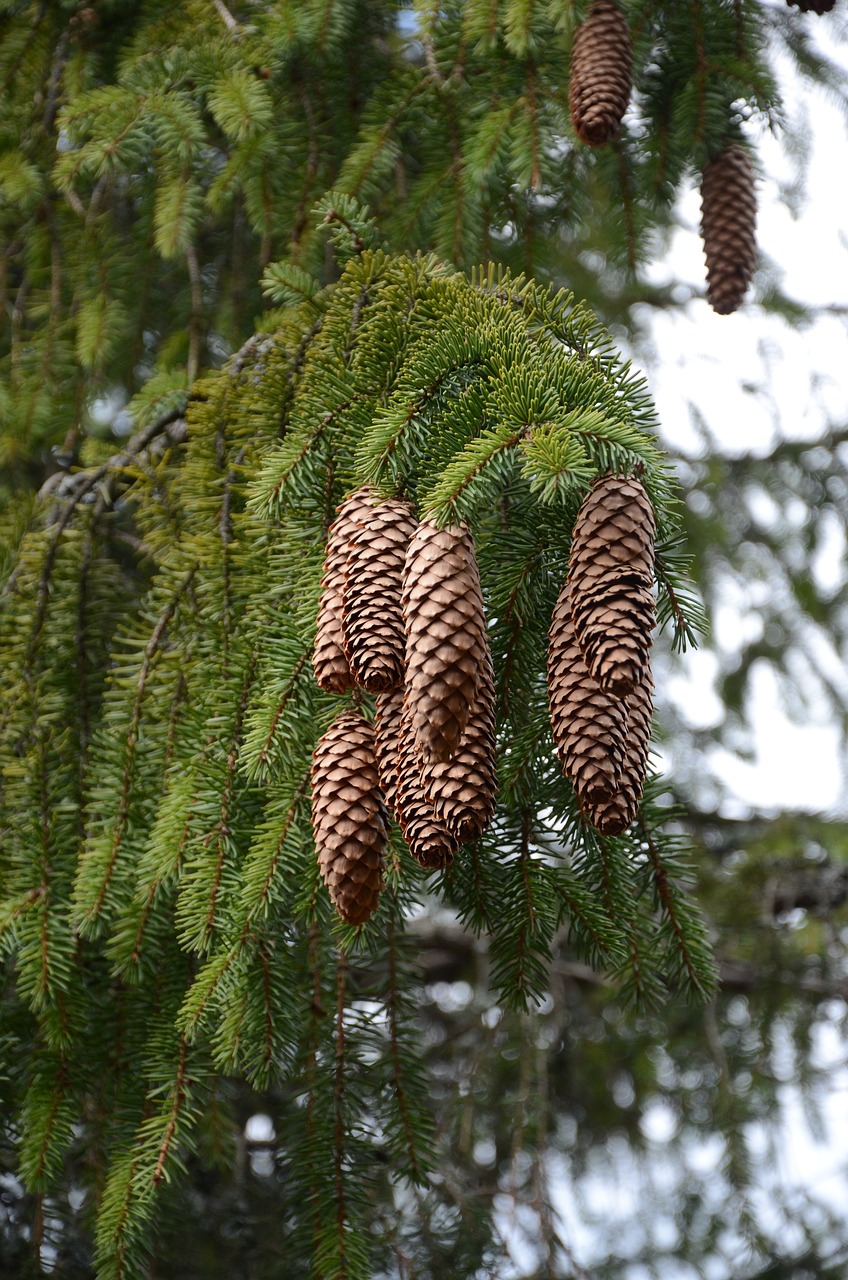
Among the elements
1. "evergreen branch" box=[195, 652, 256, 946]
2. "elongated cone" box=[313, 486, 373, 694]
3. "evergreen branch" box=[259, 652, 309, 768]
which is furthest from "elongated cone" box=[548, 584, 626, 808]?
"evergreen branch" box=[195, 652, 256, 946]

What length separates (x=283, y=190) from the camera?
2.19 m

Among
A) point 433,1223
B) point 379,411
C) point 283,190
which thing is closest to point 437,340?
point 379,411

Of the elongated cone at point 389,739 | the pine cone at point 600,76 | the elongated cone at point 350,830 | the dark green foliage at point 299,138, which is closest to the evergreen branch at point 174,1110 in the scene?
the elongated cone at point 350,830

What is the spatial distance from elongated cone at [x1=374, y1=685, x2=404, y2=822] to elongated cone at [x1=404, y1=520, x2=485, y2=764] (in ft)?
0.31

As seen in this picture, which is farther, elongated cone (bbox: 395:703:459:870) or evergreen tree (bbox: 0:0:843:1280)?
evergreen tree (bbox: 0:0:843:1280)

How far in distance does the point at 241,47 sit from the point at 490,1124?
8.96 ft

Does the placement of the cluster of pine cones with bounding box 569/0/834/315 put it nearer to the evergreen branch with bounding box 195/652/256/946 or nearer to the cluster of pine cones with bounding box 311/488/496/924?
the cluster of pine cones with bounding box 311/488/496/924

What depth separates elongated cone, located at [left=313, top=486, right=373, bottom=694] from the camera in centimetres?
117

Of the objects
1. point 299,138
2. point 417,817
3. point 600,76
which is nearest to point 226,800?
point 417,817


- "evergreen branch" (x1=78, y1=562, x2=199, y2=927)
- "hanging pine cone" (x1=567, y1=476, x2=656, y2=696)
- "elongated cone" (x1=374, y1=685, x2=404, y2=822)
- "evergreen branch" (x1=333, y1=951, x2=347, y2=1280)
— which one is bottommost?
"evergreen branch" (x1=333, y1=951, x2=347, y2=1280)

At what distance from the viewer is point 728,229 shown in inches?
76.0

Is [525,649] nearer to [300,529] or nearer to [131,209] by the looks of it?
[300,529]

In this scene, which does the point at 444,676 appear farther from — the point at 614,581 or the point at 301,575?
the point at 301,575

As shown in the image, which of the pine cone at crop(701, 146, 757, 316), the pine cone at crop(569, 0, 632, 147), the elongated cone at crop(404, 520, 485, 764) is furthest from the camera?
the pine cone at crop(701, 146, 757, 316)
